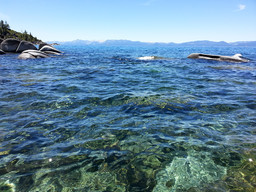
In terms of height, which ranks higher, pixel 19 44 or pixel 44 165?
pixel 19 44

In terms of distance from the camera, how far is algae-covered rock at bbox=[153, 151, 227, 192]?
10.0 ft

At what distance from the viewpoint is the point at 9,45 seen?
34.2 meters

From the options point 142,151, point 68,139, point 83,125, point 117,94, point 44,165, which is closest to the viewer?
point 44,165

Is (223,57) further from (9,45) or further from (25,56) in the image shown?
(9,45)

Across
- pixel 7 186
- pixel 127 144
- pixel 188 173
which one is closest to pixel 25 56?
pixel 7 186

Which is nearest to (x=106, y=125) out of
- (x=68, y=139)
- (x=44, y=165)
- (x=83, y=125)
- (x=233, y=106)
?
(x=83, y=125)

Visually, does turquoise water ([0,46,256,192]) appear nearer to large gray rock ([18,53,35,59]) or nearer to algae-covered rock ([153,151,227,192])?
algae-covered rock ([153,151,227,192])

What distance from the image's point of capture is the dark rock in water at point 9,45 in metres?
34.2

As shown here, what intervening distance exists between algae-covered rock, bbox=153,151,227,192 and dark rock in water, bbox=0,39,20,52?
139 feet

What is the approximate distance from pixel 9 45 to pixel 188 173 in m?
43.0

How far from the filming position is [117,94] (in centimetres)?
835

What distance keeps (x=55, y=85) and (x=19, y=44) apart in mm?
33121

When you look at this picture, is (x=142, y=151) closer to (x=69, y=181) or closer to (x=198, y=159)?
(x=198, y=159)

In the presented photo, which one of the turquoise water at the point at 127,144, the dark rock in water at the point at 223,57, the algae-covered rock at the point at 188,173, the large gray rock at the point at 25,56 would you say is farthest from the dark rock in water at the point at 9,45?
the algae-covered rock at the point at 188,173
